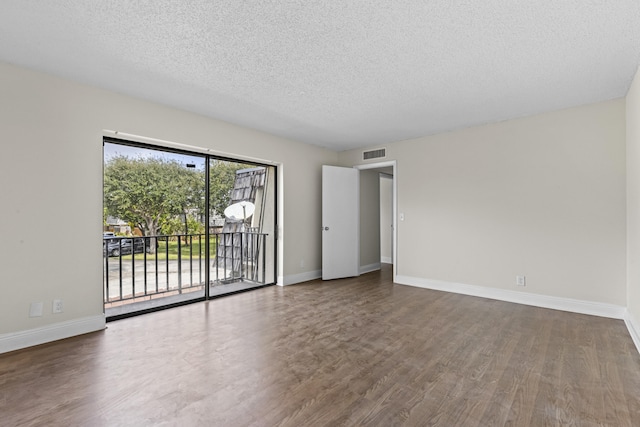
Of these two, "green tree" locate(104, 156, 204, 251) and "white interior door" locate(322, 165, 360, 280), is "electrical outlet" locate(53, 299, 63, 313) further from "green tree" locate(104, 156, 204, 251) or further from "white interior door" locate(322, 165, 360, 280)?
"white interior door" locate(322, 165, 360, 280)

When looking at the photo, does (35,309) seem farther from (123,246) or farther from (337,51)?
(337,51)

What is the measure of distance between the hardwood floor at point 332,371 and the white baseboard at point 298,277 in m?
1.48

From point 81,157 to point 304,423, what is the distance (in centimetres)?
320

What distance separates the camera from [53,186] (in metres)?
2.85

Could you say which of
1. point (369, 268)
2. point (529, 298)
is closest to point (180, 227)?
point (369, 268)

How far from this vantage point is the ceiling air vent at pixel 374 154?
5531 millimetres

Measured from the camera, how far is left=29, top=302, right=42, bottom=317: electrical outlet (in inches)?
106

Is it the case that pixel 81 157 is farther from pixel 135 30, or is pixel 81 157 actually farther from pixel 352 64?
pixel 352 64

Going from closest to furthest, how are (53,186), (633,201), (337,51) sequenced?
(337,51) → (53,186) → (633,201)

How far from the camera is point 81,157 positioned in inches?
119

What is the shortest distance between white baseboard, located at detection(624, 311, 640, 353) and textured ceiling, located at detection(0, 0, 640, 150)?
2.35 m

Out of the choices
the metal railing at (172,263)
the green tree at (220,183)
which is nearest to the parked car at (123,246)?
the metal railing at (172,263)

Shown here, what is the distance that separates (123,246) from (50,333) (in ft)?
3.86

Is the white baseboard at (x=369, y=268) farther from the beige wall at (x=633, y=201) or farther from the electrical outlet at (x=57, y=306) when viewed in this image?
the electrical outlet at (x=57, y=306)
